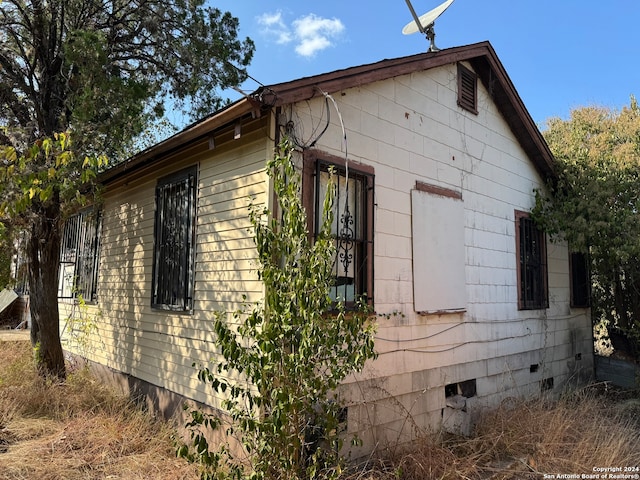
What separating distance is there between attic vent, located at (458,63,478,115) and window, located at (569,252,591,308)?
4.18 metres

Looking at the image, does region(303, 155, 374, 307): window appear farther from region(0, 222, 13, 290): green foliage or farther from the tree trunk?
Result: region(0, 222, 13, 290): green foliage

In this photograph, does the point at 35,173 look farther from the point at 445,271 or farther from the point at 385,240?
→ the point at 445,271

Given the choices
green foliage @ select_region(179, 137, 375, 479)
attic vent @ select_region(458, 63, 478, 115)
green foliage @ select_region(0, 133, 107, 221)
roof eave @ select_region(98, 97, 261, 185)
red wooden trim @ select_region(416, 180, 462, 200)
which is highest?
attic vent @ select_region(458, 63, 478, 115)

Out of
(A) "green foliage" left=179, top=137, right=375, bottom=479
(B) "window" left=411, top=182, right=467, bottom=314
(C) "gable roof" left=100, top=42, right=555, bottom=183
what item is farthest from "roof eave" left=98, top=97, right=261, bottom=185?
(B) "window" left=411, top=182, right=467, bottom=314

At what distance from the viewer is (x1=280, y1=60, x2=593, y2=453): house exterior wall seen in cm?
535

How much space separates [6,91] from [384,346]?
6.64 meters

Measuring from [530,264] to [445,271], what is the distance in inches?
114

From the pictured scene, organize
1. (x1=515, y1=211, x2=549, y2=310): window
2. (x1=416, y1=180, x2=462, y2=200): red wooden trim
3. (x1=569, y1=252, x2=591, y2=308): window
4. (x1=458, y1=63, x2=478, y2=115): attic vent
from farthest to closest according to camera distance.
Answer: (x1=569, y1=252, x2=591, y2=308): window
(x1=515, y1=211, x2=549, y2=310): window
(x1=458, y1=63, x2=478, y2=115): attic vent
(x1=416, y1=180, x2=462, y2=200): red wooden trim

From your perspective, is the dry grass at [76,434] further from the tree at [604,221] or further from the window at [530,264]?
the tree at [604,221]

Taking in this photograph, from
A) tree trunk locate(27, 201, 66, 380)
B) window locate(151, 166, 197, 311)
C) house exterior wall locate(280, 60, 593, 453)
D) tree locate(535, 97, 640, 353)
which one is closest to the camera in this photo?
house exterior wall locate(280, 60, 593, 453)

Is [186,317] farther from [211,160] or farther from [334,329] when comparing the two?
[334,329]

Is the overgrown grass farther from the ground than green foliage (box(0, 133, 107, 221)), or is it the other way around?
green foliage (box(0, 133, 107, 221))

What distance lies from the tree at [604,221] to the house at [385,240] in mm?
541

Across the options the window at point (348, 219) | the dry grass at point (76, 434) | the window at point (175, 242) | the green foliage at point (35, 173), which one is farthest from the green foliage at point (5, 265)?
the window at point (348, 219)
